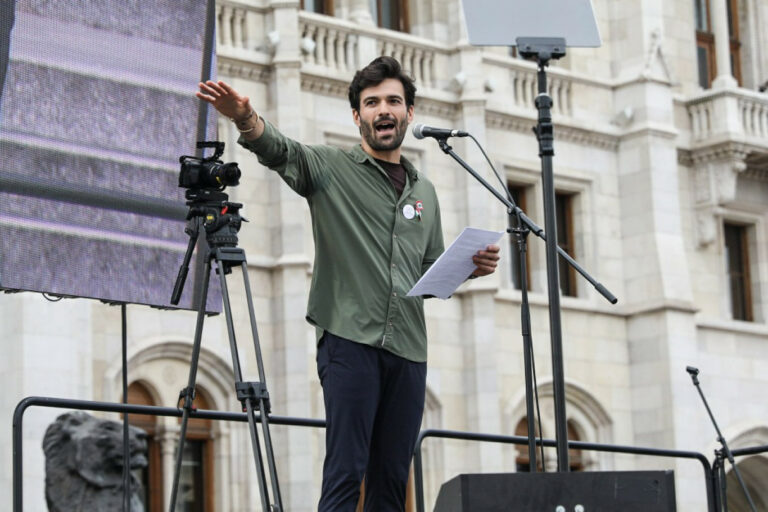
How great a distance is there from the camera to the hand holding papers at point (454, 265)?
6668 mm

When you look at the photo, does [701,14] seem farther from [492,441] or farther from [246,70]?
[492,441]

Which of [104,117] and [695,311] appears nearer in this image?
[104,117]

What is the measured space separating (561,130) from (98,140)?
18.5 metres

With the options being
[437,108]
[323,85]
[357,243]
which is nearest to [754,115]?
[437,108]

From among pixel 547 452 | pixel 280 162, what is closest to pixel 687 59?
pixel 547 452

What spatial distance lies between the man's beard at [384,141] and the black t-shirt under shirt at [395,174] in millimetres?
91

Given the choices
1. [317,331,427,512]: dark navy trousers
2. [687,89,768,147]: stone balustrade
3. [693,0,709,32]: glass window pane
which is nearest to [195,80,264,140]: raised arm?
[317,331,427,512]: dark navy trousers

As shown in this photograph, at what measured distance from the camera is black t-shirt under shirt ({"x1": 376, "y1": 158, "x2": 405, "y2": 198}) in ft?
22.4

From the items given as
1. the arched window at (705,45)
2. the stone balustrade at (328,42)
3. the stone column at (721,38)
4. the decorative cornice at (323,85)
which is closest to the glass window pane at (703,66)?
the arched window at (705,45)

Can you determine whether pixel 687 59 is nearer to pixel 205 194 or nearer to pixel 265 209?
pixel 265 209

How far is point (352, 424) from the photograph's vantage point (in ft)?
21.3

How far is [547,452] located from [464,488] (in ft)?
62.0

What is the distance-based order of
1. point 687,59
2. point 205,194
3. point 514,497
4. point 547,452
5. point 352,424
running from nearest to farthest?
point 514,497, point 352,424, point 205,194, point 547,452, point 687,59

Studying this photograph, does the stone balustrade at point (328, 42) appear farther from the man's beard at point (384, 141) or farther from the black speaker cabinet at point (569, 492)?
the black speaker cabinet at point (569, 492)
